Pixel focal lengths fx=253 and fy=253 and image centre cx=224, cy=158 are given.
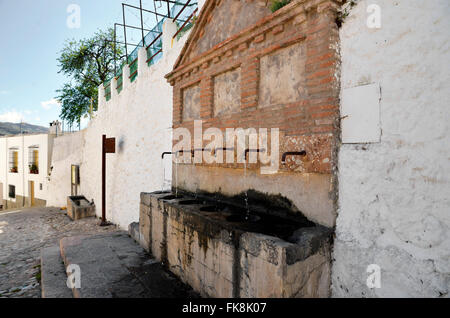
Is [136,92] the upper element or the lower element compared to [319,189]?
upper

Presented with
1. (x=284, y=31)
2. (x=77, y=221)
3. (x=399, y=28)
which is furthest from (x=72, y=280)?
(x=77, y=221)

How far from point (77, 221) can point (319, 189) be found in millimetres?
11171

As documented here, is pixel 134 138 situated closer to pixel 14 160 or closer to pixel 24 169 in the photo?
pixel 24 169

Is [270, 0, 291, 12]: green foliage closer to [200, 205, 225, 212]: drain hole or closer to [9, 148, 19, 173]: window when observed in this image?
[200, 205, 225, 212]: drain hole

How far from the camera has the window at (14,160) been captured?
24.1 m

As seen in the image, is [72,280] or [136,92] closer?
[72,280]

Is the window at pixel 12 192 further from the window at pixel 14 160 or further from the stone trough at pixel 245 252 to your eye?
the stone trough at pixel 245 252

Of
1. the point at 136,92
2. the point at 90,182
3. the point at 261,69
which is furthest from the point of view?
the point at 90,182

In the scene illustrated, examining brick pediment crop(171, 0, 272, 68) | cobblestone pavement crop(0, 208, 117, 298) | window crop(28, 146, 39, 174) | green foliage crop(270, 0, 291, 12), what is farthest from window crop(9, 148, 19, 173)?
green foliage crop(270, 0, 291, 12)

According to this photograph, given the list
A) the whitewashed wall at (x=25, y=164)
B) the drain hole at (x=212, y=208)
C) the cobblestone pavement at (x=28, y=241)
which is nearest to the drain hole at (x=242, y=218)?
the drain hole at (x=212, y=208)

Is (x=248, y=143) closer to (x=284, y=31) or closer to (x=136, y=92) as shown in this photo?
(x=284, y=31)

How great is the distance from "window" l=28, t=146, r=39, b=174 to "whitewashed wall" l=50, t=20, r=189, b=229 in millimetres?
12081

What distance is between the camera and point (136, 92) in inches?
323

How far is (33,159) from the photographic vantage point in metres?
22.0
